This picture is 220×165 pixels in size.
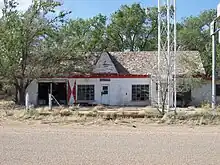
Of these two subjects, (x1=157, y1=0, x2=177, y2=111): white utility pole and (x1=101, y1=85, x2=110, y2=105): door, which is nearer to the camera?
(x1=157, y1=0, x2=177, y2=111): white utility pole

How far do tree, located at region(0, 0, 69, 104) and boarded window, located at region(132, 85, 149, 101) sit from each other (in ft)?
26.5

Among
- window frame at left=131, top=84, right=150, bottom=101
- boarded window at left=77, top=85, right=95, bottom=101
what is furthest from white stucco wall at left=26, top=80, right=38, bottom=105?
window frame at left=131, top=84, right=150, bottom=101

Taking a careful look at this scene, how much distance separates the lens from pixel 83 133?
13.8 metres

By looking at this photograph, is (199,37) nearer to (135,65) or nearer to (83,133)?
(135,65)

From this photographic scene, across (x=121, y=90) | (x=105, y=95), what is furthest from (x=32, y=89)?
(x=121, y=90)

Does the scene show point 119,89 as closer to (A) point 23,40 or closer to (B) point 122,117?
(A) point 23,40

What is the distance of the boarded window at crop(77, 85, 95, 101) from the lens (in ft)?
120

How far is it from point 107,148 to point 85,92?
1057 inches

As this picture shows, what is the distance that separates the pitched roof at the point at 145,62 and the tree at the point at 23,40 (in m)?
5.92

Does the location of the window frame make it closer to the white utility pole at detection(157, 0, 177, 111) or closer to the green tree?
→ the white utility pole at detection(157, 0, 177, 111)

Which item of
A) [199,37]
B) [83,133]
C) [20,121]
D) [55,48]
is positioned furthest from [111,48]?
[83,133]

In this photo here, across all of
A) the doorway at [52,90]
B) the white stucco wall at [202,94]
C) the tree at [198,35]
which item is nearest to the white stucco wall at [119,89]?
the doorway at [52,90]

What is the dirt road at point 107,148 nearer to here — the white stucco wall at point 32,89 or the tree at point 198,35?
the white stucco wall at point 32,89

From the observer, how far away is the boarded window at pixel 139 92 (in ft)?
119
